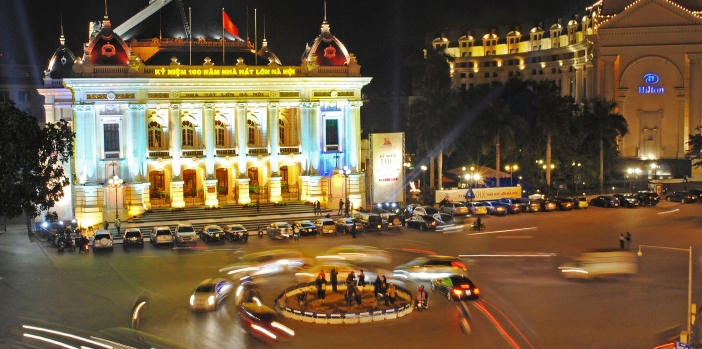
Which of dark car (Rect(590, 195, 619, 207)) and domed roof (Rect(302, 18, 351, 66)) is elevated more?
domed roof (Rect(302, 18, 351, 66))

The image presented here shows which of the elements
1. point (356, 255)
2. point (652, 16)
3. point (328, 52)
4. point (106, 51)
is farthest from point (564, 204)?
point (652, 16)

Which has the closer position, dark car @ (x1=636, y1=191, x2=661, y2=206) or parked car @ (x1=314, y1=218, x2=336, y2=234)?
parked car @ (x1=314, y1=218, x2=336, y2=234)

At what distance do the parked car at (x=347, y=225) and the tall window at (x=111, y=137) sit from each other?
738 inches

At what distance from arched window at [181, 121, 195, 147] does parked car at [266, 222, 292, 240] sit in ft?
49.3

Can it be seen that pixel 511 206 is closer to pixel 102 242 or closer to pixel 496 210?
pixel 496 210

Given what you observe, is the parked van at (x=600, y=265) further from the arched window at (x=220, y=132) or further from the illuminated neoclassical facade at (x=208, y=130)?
the arched window at (x=220, y=132)

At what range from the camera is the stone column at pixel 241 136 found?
211 ft

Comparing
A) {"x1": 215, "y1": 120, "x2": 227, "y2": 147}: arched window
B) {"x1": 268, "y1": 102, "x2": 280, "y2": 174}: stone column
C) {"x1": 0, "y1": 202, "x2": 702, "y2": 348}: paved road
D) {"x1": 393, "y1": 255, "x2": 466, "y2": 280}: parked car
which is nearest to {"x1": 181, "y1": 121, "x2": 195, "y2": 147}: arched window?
{"x1": 215, "y1": 120, "x2": 227, "y2": 147}: arched window

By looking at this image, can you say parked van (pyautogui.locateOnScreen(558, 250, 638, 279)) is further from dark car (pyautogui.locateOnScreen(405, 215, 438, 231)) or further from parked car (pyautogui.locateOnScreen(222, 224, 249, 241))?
parked car (pyautogui.locateOnScreen(222, 224, 249, 241))

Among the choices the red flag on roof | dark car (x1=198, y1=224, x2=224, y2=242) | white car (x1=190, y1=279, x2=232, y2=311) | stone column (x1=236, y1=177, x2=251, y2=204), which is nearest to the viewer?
white car (x1=190, y1=279, x2=232, y2=311)

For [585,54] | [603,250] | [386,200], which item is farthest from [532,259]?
[585,54]

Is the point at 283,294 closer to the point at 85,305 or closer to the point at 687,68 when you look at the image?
the point at 85,305

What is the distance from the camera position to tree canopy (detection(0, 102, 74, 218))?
→ 45531 millimetres

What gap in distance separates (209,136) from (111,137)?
741 centimetres
